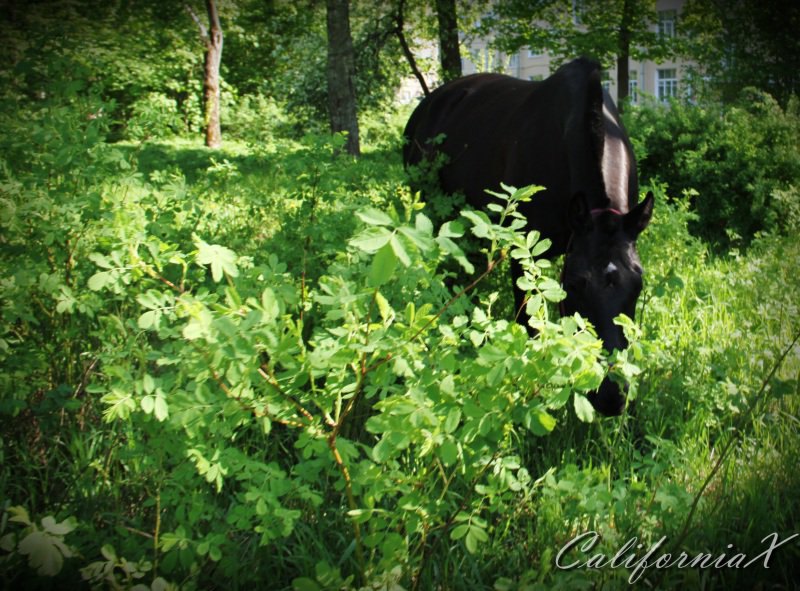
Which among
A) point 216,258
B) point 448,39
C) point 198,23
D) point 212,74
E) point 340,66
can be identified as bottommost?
point 216,258

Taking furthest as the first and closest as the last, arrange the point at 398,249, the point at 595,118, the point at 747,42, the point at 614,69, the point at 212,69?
the point at 614,69, the point at 212,69, the point at 747,42, the point at 595,118, the point at 398,249

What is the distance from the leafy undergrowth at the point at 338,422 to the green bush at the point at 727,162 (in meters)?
3.55

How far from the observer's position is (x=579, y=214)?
2.97m

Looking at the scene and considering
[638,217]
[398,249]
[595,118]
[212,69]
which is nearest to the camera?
[398,249]

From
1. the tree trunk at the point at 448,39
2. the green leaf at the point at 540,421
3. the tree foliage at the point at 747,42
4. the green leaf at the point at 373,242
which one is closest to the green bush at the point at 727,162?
the green leaf at the point at 540,421

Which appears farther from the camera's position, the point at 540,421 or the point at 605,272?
the point at 605,272

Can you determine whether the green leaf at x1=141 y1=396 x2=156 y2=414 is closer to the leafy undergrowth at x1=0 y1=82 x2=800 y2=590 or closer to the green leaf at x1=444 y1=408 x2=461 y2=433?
the leafy undergrowth at x1=0 y1=82 x2=800 y2=590

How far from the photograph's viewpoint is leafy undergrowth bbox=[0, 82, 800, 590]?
61.1 inches

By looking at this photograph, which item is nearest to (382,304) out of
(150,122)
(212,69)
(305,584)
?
(305,584)

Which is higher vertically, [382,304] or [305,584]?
[382,304]

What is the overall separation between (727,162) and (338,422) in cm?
696

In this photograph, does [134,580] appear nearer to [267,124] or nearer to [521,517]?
[521,517]

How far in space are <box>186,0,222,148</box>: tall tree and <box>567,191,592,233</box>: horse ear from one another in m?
19.0

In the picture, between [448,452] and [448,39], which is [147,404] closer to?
[448,452]
